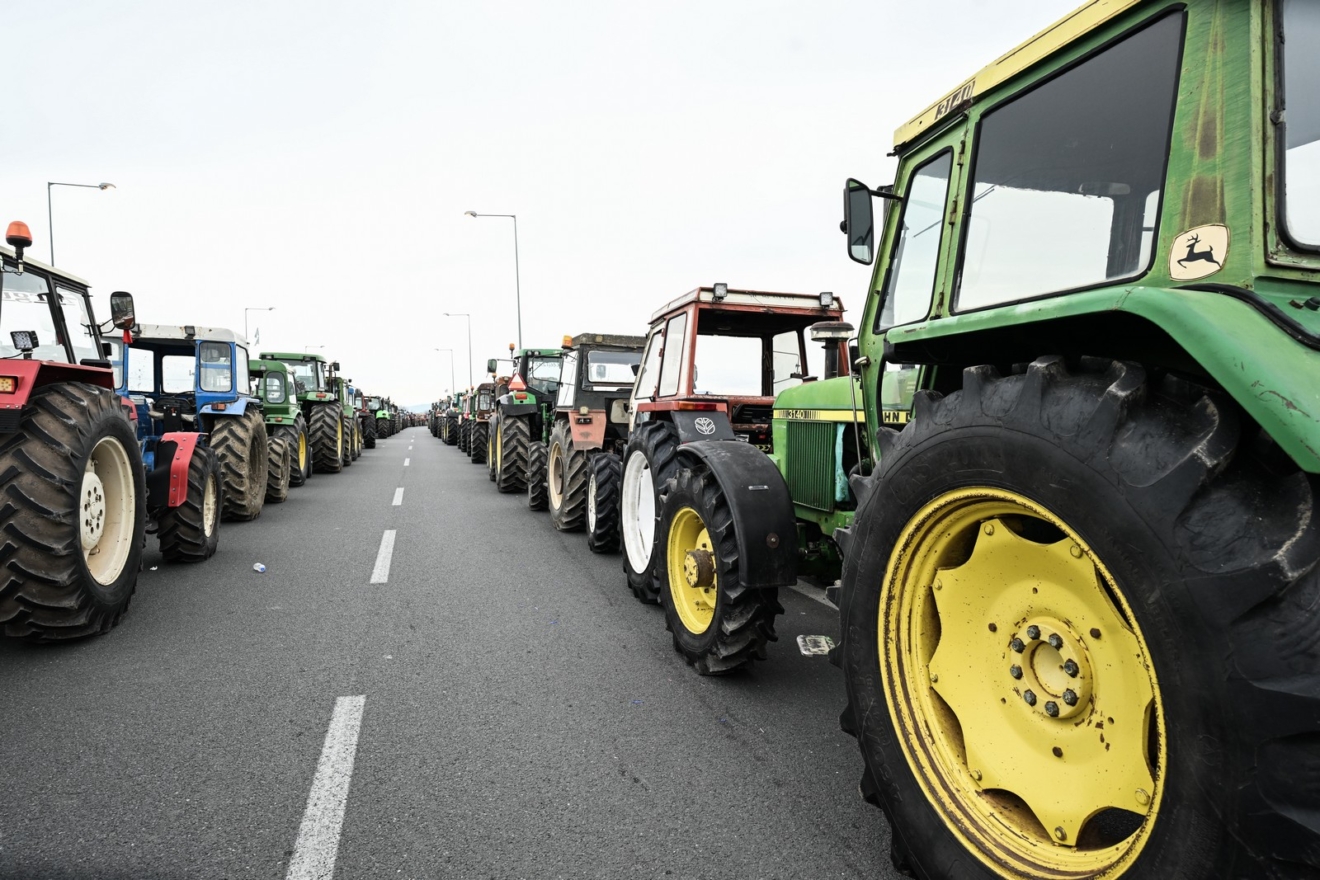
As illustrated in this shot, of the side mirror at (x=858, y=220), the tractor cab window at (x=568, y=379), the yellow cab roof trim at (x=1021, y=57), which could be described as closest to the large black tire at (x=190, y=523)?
the tractor cab window at (x=568, y=379)

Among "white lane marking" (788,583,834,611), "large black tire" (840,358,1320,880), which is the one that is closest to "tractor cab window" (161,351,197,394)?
"white lane marking" (788,583,834,611)

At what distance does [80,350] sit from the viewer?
5.79 metres

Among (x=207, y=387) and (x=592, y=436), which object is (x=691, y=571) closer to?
(x=592, y=436)

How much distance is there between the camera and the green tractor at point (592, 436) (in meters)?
7.73

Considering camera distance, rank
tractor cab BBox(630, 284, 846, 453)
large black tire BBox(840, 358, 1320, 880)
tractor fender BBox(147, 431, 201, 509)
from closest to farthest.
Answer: large black tire BBox(840, 358, 1320, 880) → tractor cab BBox(630, 284, 846, 453) → tractor fender BBox(147, 431, 201, 509)

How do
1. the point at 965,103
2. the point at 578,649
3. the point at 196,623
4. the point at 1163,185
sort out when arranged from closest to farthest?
the point at 1163,185, the point at 965,103, the point at 578,649, the point at 196,623

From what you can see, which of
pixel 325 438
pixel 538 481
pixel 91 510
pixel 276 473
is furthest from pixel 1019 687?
pixel 325 438

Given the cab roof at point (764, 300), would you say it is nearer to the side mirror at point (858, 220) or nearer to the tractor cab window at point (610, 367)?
the side mirror at point (858, 220)

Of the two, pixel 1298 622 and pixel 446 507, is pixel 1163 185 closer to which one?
pixel 1298 622

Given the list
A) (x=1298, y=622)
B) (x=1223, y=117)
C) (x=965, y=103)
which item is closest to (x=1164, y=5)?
(x=1223, y=117)

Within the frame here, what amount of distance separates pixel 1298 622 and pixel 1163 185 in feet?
3.65

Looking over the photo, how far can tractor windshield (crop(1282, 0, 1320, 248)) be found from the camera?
1.71m

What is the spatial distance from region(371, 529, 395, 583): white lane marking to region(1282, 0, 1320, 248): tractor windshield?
6.20 m

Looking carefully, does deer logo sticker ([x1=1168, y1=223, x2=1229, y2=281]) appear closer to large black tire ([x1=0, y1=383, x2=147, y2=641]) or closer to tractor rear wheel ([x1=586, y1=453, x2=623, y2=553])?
large black tire ([x1=0, y1=383, x2=147, y2=641])
